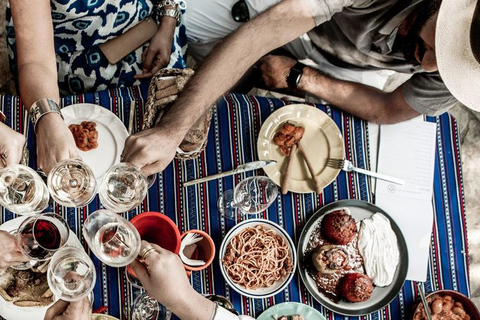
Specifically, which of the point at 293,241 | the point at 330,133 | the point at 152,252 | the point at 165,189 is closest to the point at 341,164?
the point at 330,133

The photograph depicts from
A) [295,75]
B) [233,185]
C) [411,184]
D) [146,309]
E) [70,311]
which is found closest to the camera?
[70,311]

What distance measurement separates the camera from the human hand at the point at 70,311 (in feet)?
4.47

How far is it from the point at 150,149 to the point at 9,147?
0.45m

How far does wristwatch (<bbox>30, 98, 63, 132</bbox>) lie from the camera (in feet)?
4.88

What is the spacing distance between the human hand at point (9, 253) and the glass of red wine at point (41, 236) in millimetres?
43

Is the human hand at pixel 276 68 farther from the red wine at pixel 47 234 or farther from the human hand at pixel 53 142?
the red wine at pixel 47 234

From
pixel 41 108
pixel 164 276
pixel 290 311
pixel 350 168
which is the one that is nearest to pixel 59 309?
pixel 164 276

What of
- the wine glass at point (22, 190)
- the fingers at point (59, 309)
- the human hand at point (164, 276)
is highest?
the wine glass at point (22, 190)

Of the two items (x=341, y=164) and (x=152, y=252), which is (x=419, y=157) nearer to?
(x=341, y=164)

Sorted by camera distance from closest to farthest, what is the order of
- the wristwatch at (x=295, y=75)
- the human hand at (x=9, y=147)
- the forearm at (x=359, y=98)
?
1. the human hand at (x=9, y=147)
2. the forearm at (x=359, y=98)
3. the wristwatch at (x=295, y=75)

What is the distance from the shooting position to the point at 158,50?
6.59 feet

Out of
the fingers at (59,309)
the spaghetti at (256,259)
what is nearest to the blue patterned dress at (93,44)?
the spaghetti at (256,259)

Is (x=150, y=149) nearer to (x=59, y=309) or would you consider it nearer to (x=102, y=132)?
(x=102, y=132)

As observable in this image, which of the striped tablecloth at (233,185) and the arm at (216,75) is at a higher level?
the arm at (216,75)
